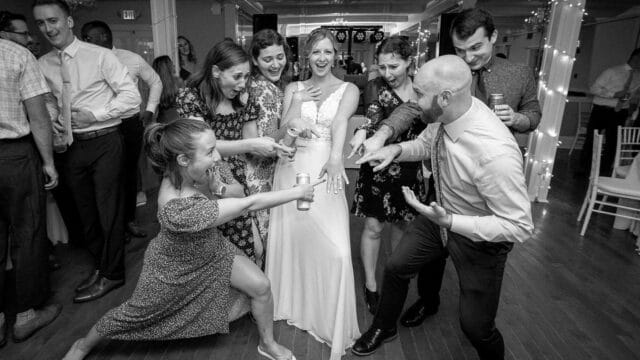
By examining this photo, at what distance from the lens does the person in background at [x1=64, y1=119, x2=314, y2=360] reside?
1688 mm

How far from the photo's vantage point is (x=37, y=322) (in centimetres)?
228

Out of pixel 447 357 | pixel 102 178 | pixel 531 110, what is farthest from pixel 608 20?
pixel 102 178

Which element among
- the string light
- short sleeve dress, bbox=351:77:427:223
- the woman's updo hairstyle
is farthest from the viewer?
the string light

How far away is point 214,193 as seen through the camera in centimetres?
196

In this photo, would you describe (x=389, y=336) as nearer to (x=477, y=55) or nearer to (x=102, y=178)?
(x=477, y=55)

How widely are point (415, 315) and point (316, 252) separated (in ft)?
2.42

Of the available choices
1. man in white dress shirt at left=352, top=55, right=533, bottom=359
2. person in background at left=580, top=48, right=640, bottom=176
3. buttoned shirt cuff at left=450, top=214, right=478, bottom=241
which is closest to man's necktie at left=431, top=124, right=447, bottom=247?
man in white dress shirt at left=352, top=55, right=533, bottom=359

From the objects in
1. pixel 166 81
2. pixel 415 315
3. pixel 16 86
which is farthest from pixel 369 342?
pixel 166 81

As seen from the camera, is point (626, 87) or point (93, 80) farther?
point (626, 87)

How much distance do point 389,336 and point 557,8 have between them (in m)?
4.11

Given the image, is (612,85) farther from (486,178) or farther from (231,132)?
(231,132)

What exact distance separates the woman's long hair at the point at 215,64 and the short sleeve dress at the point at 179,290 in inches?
24.6

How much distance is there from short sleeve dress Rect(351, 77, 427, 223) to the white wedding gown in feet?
0.84

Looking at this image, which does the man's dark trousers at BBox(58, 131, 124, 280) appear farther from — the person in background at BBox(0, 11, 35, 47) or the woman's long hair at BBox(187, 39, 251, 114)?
the woman's long hair at BBox(187, 39, 251, 114)
